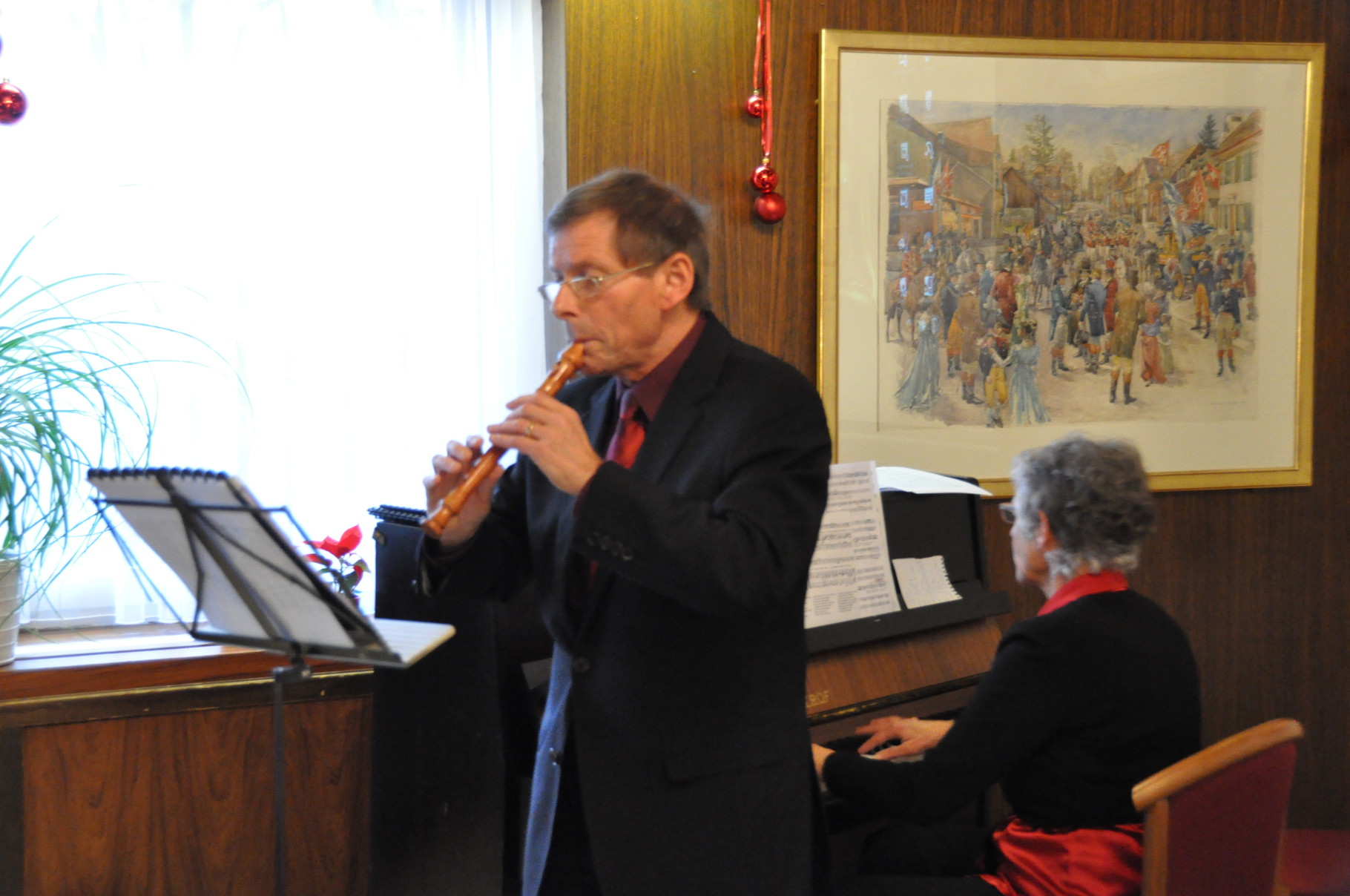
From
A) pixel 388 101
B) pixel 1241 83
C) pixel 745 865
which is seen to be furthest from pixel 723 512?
pixel 1241 83

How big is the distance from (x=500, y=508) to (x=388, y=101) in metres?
1.37

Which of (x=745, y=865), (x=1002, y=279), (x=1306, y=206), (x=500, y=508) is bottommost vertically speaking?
(x=745, y=865)

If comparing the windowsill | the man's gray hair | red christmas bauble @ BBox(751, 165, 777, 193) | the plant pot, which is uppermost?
red christmas bauble @ BBox(751, 165, 777, 193)

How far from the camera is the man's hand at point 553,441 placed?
1.22 metres

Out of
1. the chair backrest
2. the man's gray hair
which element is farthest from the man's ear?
the chair backrest

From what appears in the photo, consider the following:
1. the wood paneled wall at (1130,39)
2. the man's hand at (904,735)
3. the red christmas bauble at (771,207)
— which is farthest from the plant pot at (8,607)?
the red christmas bauble at (771,207)

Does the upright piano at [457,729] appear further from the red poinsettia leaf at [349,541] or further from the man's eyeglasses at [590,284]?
the man's eyeglasses at [590,284]

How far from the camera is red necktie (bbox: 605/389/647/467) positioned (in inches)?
56.5

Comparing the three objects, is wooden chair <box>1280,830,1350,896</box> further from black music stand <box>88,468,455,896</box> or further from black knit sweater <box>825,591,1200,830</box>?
black music stand <box>88,468,455,896</box>

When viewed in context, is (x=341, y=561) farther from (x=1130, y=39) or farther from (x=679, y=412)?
(x=1130, y=39)

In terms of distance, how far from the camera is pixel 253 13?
2438mm

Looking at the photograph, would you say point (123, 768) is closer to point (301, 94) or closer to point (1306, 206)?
point (301, 94)

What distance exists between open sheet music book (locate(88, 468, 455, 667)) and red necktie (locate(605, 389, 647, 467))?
304 millimetres

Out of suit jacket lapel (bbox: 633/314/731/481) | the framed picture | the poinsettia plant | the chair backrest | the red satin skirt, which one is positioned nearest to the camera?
suit jacket lapel (bbox: 633/314/731/481)
